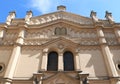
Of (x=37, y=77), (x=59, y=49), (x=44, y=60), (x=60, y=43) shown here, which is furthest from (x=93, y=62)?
(x=37, y=77)

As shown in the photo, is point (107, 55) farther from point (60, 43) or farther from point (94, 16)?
point (94, 16)

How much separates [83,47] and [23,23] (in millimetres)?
7488

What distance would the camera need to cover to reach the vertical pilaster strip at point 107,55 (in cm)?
1450

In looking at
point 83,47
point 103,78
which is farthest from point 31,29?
point 103,78

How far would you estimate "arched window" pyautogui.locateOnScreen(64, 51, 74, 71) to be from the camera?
15.8m

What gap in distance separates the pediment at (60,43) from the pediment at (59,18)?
372 centimetres

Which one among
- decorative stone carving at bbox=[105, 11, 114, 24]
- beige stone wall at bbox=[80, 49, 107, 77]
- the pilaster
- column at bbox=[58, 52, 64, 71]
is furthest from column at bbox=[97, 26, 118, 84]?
→ column at bbox=[58, 52, 64, 71]

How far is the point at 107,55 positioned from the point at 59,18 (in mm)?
7973

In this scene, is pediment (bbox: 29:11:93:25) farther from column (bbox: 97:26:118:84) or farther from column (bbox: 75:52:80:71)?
column (bbox: 75:52:80:71)

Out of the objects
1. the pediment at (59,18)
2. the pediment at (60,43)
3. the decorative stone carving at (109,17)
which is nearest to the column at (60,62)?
the pediment at (60,43)

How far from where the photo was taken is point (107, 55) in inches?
623

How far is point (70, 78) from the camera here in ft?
46.9

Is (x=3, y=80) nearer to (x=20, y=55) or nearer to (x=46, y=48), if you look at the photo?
(x=20, y=55)

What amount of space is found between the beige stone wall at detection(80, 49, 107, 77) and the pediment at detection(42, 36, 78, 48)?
1.30 meters
